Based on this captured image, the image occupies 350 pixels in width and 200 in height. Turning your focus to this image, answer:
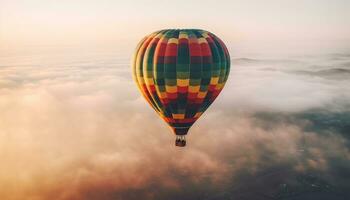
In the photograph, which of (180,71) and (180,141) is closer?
(180,71)

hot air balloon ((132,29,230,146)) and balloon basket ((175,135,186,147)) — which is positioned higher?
hot air balloon ((132,29,230,146))

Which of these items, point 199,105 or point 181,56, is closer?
point 181,56

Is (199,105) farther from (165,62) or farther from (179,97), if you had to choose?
(165,62)

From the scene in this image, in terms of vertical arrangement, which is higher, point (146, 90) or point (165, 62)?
point (165, 62)

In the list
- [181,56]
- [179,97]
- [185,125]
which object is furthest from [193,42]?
[185,125]

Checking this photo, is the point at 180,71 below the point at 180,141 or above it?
above

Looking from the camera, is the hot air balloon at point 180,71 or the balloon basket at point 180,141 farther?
the balloon basket at point 180,141

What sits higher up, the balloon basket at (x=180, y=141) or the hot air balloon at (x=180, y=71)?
the hot air balloon at (x=180, y=71)

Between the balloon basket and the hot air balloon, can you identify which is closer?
the hot air balloon
